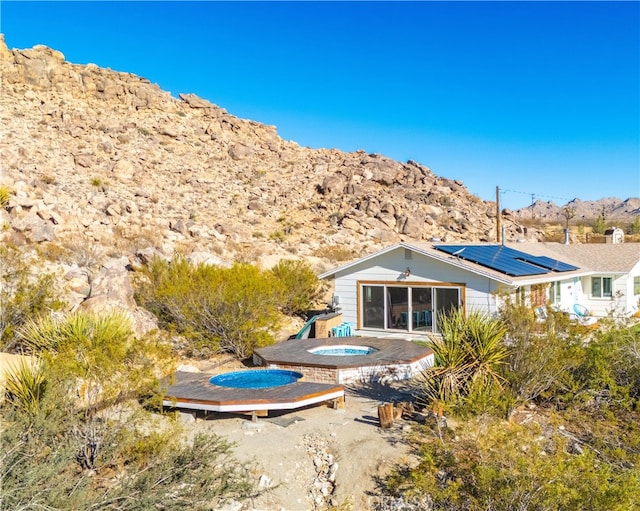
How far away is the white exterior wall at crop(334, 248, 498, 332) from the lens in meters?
16.2

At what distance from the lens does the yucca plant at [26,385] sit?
336 inches

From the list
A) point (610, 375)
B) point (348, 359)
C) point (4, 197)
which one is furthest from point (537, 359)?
point (4, 197)

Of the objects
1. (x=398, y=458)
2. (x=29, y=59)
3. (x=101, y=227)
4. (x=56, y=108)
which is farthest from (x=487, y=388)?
(x=29, y=59)

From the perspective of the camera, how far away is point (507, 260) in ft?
59.6

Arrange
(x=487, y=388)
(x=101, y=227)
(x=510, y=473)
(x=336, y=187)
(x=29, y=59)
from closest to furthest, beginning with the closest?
(x=510, y=473) → (x=487, y=388) → (x=101, y=227) → (x=336, y=187) → (x=29, y=59)

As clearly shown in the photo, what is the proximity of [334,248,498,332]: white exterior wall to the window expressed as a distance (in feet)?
29.7

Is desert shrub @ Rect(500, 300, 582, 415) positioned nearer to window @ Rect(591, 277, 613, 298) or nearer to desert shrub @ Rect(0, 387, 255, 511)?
desert shrub @ Rect(0, 387, 255, 511)

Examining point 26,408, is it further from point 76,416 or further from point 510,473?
point 510,473

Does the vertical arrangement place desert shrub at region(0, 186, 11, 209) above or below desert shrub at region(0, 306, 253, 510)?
above

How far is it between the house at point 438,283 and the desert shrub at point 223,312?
3104 millimetres

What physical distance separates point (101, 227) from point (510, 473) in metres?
29.0

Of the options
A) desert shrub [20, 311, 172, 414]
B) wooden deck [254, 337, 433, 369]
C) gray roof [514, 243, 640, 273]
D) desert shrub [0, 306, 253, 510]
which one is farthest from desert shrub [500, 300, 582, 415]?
gray roof [514, 243, 640, 273]

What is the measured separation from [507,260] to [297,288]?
8.51 m

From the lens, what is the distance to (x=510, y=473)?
686 centimetres
